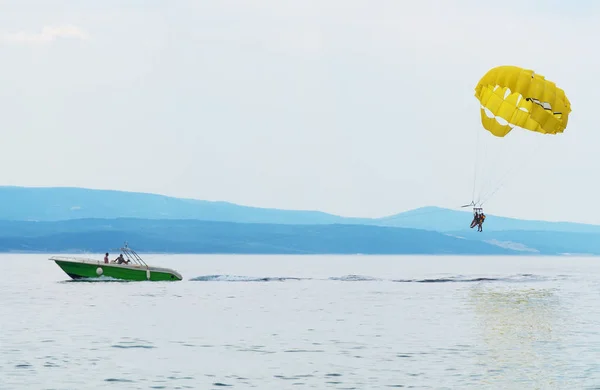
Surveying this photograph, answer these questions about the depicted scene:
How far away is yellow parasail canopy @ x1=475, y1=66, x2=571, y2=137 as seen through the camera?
53.1 m

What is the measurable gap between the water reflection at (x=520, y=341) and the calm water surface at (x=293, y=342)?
65mm

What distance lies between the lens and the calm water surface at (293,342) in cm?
3095

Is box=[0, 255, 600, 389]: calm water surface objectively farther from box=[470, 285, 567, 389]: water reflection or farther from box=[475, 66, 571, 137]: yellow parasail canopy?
box=[475, 66, 571, 137]: yellow parasail canopy

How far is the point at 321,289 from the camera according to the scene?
288ft

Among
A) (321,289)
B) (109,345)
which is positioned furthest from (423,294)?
(109,345)

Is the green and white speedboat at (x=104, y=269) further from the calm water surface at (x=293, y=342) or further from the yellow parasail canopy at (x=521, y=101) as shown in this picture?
the yellow parasail canopy at (x=521, y=101)

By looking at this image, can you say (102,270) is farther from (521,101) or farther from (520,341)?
(520,341)

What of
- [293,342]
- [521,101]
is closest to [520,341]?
[293,342]

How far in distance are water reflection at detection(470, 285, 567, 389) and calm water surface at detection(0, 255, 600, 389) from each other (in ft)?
0.21

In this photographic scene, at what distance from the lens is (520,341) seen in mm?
41500

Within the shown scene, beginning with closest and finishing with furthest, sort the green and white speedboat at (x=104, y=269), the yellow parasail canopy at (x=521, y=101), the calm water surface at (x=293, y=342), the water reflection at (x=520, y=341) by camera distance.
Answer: the calm water surface at (x=293, y=342) → the water reflection at (x=520, y=341) → the yellow parasail canopy at (x=521, y=101) → the green and white speedboat at (x=104, y=269)

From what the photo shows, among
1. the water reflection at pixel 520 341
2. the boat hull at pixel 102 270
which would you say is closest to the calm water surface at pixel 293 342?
the water reflection at pixel 520 341

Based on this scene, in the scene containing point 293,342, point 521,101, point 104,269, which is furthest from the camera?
point 104,269

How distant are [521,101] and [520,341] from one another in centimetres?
1833
